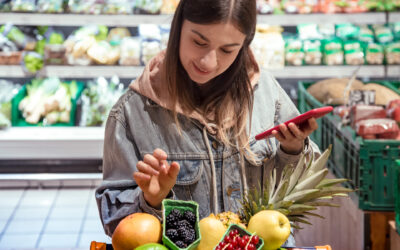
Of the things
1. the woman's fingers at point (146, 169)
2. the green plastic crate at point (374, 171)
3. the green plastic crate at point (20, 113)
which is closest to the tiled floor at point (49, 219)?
the green plastic crate at point (20, 113)

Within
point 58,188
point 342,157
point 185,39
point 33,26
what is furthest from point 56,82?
point 185,39

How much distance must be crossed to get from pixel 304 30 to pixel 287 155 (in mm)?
3161

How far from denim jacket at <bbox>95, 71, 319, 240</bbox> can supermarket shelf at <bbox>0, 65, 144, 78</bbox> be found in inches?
99.6

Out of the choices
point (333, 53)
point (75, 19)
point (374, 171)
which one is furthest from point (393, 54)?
point (75, 19)

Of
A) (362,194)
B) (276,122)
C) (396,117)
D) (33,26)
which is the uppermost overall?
(33,26)

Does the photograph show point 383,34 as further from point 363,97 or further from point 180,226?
point 180,226

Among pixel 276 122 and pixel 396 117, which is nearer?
pixel 276 122

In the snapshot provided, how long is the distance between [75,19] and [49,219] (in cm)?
155

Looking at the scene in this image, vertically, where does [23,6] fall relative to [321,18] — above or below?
above

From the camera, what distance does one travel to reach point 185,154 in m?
1.64

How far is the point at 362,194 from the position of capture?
8.64 ft

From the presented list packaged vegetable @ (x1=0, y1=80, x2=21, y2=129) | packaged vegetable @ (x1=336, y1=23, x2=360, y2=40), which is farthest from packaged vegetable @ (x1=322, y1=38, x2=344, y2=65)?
packaged vegetable @ (x1=0, y1=80, x2=21, y2=129)

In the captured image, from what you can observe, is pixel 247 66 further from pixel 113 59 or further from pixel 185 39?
pixel 113 59

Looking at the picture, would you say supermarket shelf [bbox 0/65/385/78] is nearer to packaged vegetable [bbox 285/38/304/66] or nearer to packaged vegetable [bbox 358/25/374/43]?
packaged vegetable [bbox 285/38/304/66]
